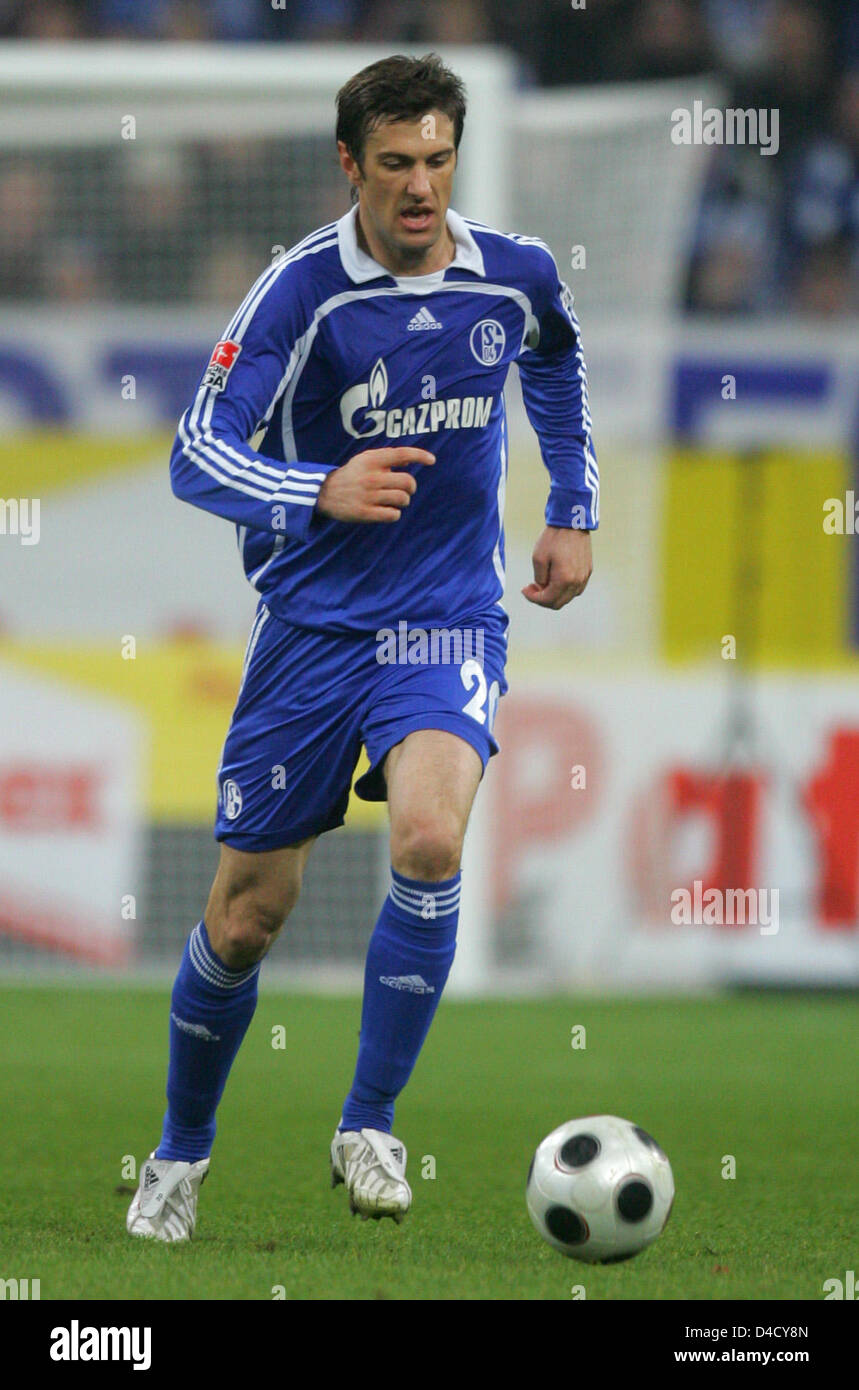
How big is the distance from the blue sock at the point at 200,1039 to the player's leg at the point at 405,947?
312 millimetres

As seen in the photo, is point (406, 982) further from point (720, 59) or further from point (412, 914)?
point (720, 59)

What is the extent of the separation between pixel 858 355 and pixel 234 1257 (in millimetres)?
9404

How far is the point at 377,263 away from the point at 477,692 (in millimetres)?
887

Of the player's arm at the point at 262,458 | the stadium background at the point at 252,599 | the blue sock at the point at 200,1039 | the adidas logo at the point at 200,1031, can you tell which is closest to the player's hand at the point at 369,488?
the player's arm at the point at 262,458

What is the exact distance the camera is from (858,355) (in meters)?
12.5

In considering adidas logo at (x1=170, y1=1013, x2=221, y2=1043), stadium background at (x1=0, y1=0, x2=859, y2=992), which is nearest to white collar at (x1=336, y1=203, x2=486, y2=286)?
adidas logo at (x1=170, y1=1013, x2=221, y2=1043)

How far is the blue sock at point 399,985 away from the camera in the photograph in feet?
14.2

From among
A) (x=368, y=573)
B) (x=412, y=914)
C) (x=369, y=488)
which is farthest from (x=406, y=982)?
(x=369, y=488)

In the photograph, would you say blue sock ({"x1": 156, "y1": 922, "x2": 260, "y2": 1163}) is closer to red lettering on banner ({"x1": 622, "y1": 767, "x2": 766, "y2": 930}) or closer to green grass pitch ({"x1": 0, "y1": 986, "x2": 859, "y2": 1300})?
green grass pitch ({"x1": 0, "y1": 986, "x2": 859, "y2": 1300})

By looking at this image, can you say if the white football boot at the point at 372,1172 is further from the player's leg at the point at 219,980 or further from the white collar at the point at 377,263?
the white collar at the point at 377,263

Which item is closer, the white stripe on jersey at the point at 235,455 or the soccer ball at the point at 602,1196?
the soccer ball at the point at 602,1196

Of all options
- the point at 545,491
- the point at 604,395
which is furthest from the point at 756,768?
the point at 604,395

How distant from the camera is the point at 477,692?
14.8ft

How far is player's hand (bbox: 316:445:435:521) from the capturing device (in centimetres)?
417
